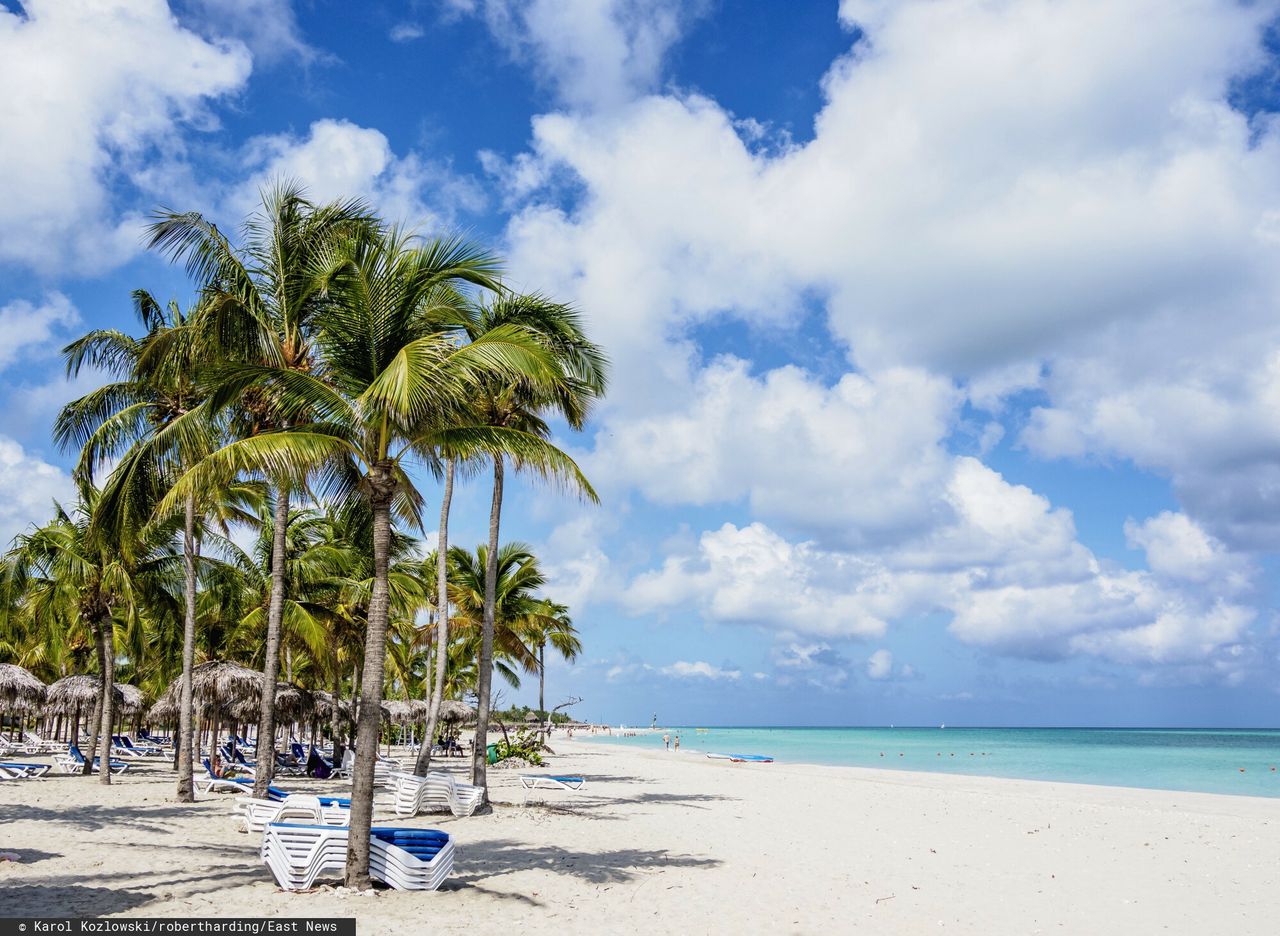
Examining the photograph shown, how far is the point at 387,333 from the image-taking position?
30.1 ft

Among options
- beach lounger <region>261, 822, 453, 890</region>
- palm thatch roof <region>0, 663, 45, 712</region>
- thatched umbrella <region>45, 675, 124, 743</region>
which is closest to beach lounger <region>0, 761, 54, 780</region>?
palm thatch roof <region>0, 663, 45, 712</region>

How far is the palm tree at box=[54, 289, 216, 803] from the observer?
13.8 meters

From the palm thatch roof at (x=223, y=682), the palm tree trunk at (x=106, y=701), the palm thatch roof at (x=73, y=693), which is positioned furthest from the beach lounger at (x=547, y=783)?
the palm thatch roof at (x=73, y=693)

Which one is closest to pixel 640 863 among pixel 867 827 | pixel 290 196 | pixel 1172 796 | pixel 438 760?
pixel 867 827

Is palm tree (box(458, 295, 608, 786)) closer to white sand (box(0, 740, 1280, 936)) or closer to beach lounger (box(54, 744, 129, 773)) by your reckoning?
white sand (box(0, 740, 1280, 936))

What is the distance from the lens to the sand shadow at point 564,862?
31.9 ft

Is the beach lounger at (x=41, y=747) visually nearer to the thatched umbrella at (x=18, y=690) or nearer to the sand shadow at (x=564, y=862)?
the thatched umbrella at (x=18, y=690)

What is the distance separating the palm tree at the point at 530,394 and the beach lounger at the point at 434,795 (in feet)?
1.82

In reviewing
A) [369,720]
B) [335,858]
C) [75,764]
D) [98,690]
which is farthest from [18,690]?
[369,720]

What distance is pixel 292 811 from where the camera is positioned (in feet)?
37.9

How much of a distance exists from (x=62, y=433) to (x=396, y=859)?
1227 cm

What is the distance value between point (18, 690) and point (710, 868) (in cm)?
2332

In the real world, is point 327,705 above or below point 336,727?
above

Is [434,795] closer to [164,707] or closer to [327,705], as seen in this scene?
[327,705]
